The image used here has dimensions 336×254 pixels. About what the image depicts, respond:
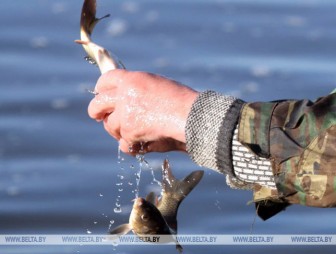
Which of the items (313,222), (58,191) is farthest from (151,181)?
(313,222)

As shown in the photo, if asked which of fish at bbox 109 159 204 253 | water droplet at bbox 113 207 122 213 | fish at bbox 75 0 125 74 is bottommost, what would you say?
water droplet at bbox 113 207 122 213

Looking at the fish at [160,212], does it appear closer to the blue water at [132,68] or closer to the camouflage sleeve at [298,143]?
the camouflage sleeve at [298,143]

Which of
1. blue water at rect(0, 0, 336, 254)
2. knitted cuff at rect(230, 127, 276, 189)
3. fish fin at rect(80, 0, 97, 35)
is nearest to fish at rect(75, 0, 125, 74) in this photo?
fish fin at rect(80, 0, 97, 35)

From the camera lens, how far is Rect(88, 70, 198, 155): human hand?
13.0ft

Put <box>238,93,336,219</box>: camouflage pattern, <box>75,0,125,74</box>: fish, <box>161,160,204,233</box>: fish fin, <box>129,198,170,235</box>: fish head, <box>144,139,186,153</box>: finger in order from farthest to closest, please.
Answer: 1. <box>161,160,204,233</box>: fish fin
2. <box>129,198,170,235</box>: fish head
3. <box>75,0,125,74</box>: fish
4. <box>144,139,186,153</box>: finger
5. <box>238,93,336,219</box>: camouflage pattern

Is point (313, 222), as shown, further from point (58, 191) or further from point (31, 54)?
point (31, 54)

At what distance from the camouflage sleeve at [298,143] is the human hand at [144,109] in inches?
9.6

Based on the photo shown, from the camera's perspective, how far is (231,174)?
395cm

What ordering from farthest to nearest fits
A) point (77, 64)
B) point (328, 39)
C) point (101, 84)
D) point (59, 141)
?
1. point (328, 39)
2. point (77, 64)
3. point (59, 141)
4. point (101, 84)

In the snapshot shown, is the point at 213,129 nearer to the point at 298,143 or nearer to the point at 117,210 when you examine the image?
the point at 298,143

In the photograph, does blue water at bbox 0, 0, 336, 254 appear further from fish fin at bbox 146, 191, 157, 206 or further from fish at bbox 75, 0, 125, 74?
fish at bbox 75, 0, 125, 74

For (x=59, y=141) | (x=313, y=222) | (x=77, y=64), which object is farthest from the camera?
(x=77, y=64)

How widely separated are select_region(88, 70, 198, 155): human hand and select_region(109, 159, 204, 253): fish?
517 mm

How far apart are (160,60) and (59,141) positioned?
125 centimetres
